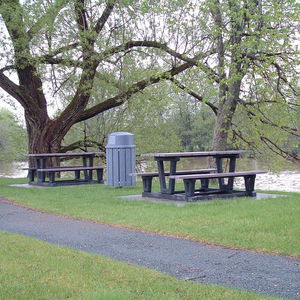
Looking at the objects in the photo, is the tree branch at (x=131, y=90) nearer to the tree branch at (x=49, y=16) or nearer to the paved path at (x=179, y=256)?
the tree branch at (x=49, y=16)

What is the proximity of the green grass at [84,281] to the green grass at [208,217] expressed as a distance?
1.83 metres

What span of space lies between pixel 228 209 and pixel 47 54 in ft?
32.3

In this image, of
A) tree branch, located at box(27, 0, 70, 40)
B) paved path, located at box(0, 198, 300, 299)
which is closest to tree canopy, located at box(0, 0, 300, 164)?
tree branch, located at box(27, 0, 70, 40)

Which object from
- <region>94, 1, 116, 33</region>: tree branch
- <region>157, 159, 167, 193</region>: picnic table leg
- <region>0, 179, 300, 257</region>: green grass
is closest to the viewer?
<region>0, 179, 300, 257</region>: green grass

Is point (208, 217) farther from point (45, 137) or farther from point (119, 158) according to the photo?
point (45, 137)

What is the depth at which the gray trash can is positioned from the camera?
13.2 metres

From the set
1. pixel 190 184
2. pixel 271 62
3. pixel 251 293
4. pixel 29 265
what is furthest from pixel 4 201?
pixel 251 293

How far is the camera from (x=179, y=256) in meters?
5.94

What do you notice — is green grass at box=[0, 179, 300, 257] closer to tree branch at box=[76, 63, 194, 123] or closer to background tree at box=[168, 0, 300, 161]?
background tree at box=[168, 0, 300, 161]

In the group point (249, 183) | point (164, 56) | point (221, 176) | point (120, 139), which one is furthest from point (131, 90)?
point (221, 176)

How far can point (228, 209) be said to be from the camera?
9.02 metres

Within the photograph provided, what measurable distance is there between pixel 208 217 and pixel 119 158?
530 centimetres

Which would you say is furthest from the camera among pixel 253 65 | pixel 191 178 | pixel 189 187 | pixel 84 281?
pixel 253 65

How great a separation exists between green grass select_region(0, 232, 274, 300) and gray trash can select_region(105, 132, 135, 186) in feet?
23.8
